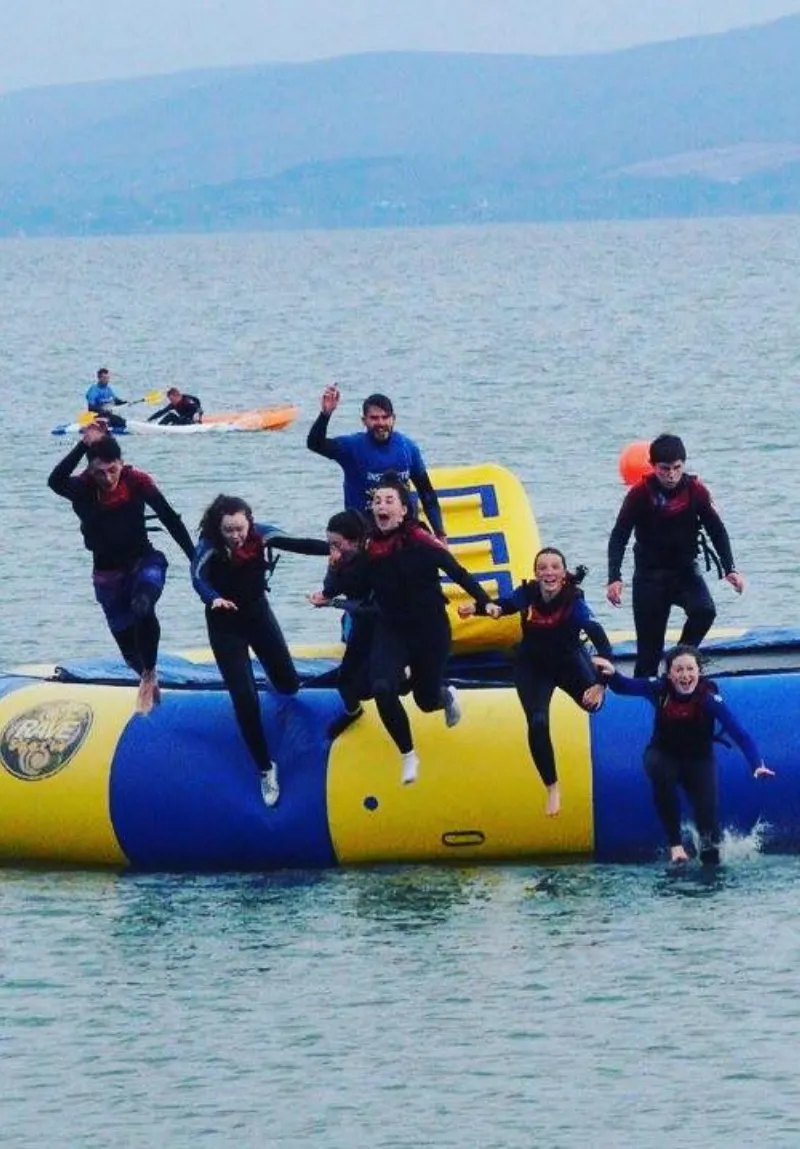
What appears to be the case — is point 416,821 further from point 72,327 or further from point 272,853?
point 72,327

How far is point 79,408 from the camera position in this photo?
64.6 meters

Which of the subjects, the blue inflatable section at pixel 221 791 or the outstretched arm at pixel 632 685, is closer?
the outstretched arm at pixel 632 685

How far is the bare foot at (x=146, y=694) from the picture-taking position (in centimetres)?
1744

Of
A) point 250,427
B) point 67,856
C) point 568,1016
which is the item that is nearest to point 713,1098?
point 568,1016

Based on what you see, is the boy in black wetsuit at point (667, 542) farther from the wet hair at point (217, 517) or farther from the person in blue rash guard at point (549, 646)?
the wet hair at point (217, 517)

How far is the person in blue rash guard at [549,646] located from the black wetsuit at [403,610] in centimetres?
26

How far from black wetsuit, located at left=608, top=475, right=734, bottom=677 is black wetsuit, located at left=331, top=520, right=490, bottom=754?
1231 mm

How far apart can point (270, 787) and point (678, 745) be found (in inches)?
98.4

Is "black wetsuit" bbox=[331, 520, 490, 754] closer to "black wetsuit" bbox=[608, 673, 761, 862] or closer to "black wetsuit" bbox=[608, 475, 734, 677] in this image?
"black wetsuit" bbox=[608, 673, 761, 862]

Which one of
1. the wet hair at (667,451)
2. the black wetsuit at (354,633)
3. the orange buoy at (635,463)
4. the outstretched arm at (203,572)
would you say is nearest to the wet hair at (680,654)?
Answer: the wet hair at (667,451)

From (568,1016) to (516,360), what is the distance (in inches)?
2447

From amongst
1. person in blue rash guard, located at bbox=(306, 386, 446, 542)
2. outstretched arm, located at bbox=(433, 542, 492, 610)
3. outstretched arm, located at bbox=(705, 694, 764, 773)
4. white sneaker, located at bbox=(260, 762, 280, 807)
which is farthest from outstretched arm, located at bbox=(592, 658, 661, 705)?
white sneaker, located at bbox=(260, 762, 280, 807)

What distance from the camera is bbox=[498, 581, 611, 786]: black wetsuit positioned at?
54.0ft

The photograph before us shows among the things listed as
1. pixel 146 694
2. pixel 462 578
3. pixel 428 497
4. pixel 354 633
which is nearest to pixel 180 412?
pixel 428 497
